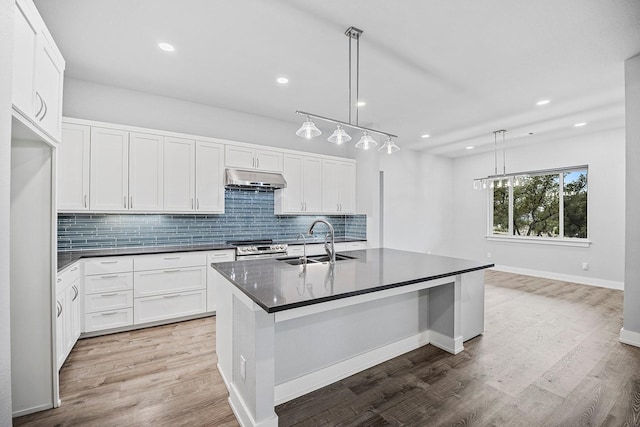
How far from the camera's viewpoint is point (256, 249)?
3.89 metres

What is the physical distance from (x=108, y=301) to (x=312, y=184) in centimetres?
310

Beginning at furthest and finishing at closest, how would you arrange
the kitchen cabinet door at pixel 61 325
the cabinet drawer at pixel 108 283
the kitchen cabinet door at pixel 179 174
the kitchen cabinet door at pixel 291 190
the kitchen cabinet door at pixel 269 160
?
1. the kitchen cabinet door at pixel 291 190
2. the kitchen cabinet door at pixel 269 160
3. the kitchen cabinet door at pixel 179 174
4. the cabinet drawer at pixel 108 283
5. the kitchen cabinet door at pixel 61 325

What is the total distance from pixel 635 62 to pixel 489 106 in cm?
143

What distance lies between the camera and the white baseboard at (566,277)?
5.03 metres

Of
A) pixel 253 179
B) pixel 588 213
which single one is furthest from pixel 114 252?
pixel 588 213

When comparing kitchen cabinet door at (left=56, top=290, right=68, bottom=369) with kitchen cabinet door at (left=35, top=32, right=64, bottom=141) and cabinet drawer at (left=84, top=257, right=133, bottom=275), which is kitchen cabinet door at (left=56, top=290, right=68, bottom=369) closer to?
cabinet drawer at (left=84, top=257, right=133, bottom=275)

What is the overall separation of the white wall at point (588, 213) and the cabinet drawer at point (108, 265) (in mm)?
7120

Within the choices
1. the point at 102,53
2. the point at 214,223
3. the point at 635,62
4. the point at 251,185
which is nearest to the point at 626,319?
the point at 635,62

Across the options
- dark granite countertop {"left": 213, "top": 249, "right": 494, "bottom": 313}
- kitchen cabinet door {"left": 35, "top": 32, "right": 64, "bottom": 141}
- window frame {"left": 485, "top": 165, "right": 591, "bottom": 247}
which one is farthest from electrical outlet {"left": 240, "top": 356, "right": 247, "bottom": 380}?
window frame {"left": 485, "top": 165, "right": 591, "bottom": 247}

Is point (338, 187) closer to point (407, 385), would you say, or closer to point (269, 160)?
point (269, 160)

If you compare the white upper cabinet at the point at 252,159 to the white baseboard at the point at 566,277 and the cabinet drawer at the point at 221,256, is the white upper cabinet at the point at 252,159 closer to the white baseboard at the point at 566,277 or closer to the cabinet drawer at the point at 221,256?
the cabinet drawer at the point at 221,256

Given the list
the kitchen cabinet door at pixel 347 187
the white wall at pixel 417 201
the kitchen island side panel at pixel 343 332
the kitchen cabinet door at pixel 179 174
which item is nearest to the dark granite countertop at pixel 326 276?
the kitchen island side panel at pixel 343 332

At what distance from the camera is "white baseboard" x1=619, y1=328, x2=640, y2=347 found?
285 centimetres

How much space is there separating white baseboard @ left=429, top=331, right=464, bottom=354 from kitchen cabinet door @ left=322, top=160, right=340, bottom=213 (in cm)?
266
